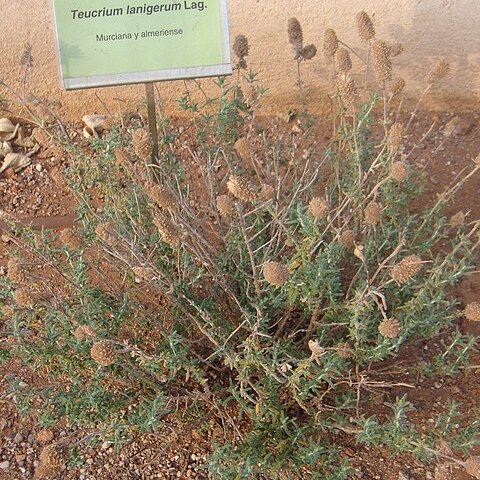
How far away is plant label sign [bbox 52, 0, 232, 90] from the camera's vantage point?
1924mm

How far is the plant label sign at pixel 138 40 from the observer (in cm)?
192

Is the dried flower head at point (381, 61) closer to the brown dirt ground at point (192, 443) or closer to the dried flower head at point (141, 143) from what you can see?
the dried flower head at point (141, 143)

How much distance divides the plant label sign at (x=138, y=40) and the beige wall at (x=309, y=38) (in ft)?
2.97

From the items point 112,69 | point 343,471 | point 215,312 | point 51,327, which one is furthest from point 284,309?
point 112,69

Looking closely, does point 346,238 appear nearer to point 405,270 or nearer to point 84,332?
point 405,270

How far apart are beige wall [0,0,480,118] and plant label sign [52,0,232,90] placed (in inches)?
35.6

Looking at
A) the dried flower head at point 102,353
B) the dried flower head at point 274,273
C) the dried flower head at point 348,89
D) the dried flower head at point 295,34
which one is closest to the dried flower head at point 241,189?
the dried flower head at point 274,273

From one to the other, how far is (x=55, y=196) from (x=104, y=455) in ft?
4.20

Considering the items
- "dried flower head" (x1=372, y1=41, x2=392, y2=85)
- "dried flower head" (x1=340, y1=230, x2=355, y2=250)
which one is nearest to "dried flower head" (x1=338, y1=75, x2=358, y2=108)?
"dried flower head" (x1=372, y1=41, x2=392, y2=85)

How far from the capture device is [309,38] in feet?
9.32

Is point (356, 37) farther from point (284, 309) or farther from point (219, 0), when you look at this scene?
point (284, 309)

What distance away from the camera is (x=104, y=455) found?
6.42 ft

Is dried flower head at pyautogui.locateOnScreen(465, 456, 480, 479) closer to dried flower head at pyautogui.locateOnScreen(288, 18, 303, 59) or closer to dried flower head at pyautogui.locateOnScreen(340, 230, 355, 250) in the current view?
dried flower head at pyautogui.locateOnScreen(340, 230, 355, 250)

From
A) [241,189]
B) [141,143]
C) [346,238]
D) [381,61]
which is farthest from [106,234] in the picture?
[381,61]
